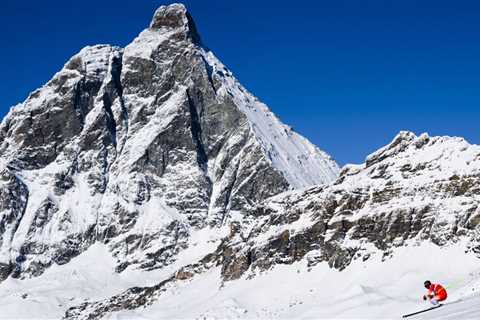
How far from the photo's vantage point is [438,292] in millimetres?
31703

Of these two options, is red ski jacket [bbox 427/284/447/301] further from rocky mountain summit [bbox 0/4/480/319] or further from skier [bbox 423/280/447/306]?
rocky mountain summit [bbox 0/4/480/319]

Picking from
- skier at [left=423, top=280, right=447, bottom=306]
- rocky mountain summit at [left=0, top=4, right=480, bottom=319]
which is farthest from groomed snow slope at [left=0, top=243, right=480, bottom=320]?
skier at [left=423, top=280, right=447, bottom=306]

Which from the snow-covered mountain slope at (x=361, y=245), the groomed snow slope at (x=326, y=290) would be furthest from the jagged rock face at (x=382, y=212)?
the groomed snow slope at (x=326, y=290)

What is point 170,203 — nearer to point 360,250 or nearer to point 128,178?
point 128,178

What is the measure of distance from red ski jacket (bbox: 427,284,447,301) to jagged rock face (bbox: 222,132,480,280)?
52.8 m

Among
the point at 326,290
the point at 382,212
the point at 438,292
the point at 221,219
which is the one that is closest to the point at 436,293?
the point at 438,292

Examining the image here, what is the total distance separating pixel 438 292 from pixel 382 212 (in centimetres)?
6372

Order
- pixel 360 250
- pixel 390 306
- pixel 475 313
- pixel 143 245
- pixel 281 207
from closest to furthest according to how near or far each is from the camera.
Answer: pixel 475 313 → pixel 390 306 → pixel 360 250 → pixel 281 207 → pixel 143 245

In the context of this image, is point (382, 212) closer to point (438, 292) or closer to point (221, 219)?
point (438, 292)

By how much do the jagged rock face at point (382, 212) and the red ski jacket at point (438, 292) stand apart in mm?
52821

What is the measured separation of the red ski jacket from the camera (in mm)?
31547

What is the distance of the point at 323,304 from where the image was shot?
81.1 meters

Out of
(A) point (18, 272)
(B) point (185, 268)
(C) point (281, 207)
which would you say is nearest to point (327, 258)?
(C) point (281, 207)

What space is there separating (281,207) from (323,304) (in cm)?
3510
